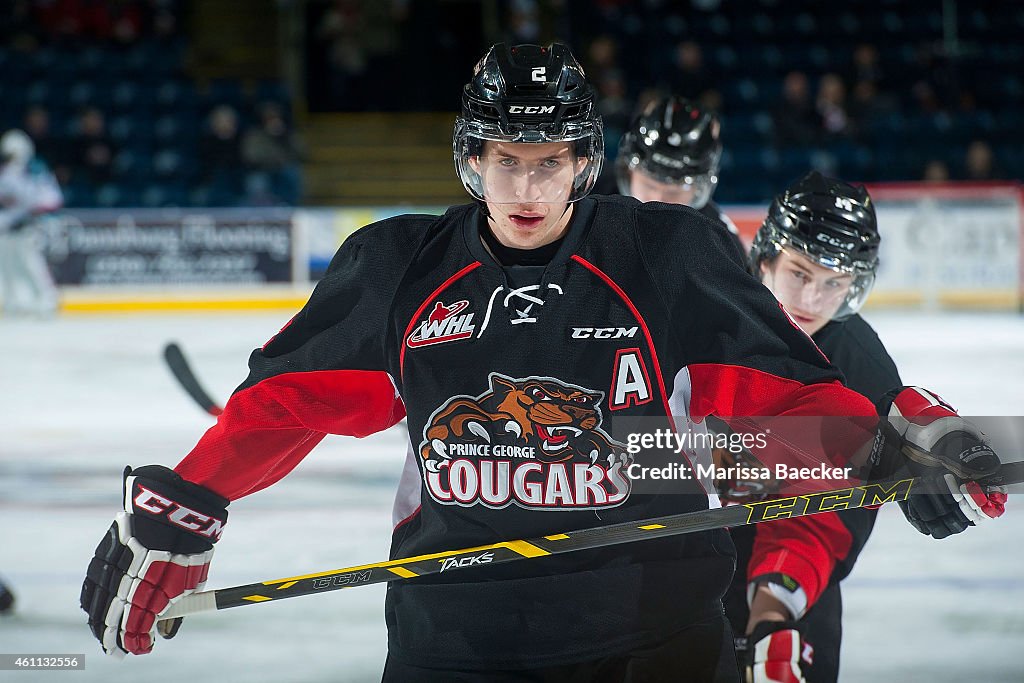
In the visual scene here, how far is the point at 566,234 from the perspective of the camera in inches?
54.2

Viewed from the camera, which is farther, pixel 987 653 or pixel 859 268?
pixel 987 653

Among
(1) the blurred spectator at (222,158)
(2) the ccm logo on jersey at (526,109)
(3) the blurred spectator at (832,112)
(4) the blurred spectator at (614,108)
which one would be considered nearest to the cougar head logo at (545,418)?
(2) the ccm logo on jersey at (526,109)

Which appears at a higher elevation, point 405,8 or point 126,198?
point 405,8

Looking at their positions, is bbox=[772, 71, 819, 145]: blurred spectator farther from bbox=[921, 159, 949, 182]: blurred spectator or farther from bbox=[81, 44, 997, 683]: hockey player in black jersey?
bbox=[81, 44, 997, 683]: hockey player in black jersey

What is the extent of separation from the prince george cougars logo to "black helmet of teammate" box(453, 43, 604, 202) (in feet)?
0.75

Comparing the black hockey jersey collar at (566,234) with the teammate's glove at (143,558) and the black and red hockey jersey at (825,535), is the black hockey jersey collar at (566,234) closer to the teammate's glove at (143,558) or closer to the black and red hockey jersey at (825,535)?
the teammate's glove at (143,558)

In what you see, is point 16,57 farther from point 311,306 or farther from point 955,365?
point 311,306

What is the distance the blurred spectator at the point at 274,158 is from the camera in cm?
1020

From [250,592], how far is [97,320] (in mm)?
7638

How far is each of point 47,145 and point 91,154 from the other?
1.19ft

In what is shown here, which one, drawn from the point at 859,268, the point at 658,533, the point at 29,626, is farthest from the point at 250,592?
the point at 29,626

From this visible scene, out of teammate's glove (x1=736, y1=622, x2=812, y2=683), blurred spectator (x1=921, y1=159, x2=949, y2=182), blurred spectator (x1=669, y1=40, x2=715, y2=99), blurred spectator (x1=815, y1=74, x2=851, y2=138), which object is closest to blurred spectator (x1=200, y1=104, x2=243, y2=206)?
blurred spectator (x1=669, y1=40, x2=715, y2=99)

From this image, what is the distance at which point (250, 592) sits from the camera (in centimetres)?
143

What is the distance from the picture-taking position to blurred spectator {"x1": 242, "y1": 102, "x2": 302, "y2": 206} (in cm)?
1020
